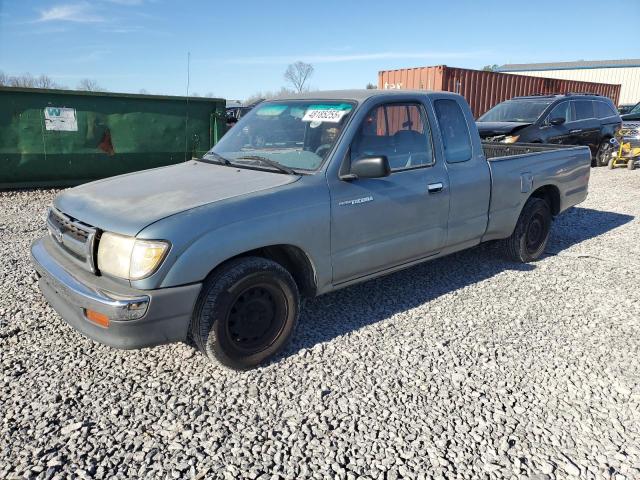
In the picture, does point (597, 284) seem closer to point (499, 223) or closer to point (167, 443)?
point (499, 223)

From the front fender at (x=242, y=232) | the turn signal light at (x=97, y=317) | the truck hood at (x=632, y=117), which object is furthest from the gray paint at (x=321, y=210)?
the truck hood at (x=632, y=117)

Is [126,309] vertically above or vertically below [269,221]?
below

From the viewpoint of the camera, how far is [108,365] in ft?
10.7

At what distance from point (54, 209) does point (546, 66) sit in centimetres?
6857

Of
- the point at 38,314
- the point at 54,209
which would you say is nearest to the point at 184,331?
the point at 54,209

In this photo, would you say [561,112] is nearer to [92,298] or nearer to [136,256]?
[136,256]

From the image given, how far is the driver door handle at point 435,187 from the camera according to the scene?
406 centimetres

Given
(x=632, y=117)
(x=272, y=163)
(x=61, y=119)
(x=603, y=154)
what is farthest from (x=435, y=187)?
(x=632, y=117)

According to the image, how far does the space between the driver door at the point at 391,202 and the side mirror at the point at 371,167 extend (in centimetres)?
13

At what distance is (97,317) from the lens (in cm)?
283

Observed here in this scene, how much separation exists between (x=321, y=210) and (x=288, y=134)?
2.79 feet

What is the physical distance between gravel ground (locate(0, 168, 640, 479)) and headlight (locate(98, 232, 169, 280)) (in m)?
0.76

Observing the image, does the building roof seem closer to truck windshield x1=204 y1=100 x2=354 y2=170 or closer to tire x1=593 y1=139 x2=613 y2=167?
tire x1=593 y1=139 x2=613 y2=167

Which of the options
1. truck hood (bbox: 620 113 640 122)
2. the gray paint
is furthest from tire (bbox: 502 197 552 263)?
truck hood (bbox: 620 113 640 122)
